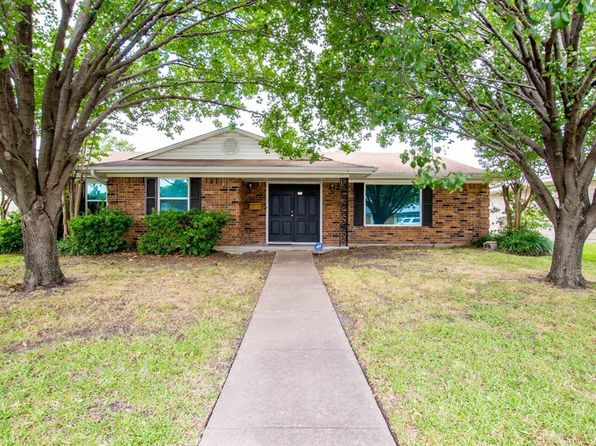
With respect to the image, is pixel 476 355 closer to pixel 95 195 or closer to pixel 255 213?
pixel 255 213

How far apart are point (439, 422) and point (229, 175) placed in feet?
30.8

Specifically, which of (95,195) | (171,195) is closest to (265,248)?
(171,195)

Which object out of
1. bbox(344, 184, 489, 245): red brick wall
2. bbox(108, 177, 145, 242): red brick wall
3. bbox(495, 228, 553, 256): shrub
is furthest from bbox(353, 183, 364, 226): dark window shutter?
bbox(108, 177, 145, 242): red brick wall

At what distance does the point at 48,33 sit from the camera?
7.29 metres

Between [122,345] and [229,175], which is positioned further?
[229,175]

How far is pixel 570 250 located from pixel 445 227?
6.12 metres

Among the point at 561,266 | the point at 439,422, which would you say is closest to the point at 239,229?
the point at 561,266

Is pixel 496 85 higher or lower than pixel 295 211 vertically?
higher

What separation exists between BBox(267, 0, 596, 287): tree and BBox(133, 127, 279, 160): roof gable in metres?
4.35

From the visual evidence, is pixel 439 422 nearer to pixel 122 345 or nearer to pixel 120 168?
pixel 122 345

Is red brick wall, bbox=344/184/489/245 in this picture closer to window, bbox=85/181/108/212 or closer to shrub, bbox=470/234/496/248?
shrub, bbox=470/234/496/248

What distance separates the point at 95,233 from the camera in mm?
9906

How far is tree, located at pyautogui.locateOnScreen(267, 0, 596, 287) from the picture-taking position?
4.92m

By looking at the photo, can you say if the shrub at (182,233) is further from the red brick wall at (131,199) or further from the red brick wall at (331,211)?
the red brick wall at (331,211)
